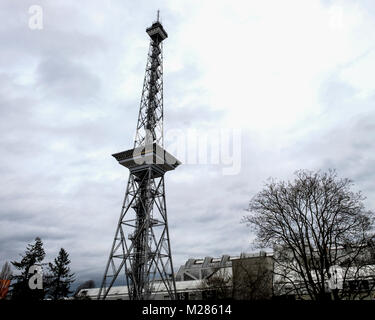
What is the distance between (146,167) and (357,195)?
26112 mm

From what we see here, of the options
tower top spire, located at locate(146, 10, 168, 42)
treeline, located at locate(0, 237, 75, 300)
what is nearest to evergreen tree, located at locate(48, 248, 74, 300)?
treeline, located at locate(0, 237, 75, 300)

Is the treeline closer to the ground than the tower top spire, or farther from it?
closer to the ground

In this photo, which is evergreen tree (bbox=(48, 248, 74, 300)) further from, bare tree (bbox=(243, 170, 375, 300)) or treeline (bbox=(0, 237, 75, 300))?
bare tree (bbox=(243, 170, 375, 300))

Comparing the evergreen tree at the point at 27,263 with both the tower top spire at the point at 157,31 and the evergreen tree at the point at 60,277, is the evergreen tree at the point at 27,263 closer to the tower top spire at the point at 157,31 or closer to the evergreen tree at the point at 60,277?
the evergreen tree at the point at 60,277

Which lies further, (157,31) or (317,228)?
(157,31)

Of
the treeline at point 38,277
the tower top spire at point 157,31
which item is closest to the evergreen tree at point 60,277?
the treeline at point 38,277

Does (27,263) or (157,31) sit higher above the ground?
(157,31)

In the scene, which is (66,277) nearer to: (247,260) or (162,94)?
(247,260)

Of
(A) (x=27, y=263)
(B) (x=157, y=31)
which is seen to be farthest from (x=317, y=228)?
(A) (x=27, y=263)

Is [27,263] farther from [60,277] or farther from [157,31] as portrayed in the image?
[157,31]

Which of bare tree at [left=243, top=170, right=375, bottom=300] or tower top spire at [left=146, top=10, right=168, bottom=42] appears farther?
tower top spire at [left=146, top=10, right=168, bottom=42]

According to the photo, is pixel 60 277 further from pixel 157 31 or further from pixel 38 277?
pixel 157 31
